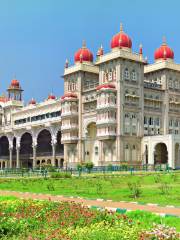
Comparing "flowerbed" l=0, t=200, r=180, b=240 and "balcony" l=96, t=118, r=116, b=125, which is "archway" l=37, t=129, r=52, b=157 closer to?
"balcony" l=96, t=118, r=116, b=125

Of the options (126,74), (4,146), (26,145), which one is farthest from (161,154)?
(4,146)

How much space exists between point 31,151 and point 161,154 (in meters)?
39.6

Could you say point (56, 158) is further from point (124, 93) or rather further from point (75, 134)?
point (124, 93)

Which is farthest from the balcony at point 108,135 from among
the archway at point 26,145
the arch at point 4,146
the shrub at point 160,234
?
the shrub at point 160,234

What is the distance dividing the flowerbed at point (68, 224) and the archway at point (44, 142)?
79.7 metres

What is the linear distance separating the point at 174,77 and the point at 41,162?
36.0 m

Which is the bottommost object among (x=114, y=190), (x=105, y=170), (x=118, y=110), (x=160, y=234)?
(x=105, y=170)

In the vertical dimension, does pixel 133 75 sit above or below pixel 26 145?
above

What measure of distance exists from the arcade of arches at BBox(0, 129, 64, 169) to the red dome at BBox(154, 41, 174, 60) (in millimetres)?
26432

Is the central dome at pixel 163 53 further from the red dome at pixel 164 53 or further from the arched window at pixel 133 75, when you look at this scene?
the arched window at pixel 133 75

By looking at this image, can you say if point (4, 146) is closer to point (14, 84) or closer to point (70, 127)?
point (14, 84)

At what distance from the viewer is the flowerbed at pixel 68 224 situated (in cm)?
934

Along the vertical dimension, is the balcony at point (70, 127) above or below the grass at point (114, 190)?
above

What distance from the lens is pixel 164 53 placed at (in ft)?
254
